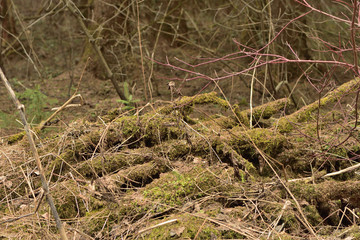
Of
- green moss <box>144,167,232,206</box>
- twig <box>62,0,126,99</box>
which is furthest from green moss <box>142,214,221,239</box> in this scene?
twig <box>62,0,126,99</box>

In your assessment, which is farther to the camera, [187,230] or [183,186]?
[183,186]

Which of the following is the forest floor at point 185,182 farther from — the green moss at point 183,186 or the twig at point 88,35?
the twig at point 88,35

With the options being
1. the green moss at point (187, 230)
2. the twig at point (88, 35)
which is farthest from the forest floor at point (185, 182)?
the twig at point (88, 35)

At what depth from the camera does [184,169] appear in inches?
113

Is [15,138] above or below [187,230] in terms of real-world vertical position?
below

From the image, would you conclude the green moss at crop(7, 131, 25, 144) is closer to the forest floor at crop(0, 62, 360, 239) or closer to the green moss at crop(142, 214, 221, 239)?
the forest floor at crop(0, 62, 360, 239)

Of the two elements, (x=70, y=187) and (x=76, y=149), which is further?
(x=76, y=149)

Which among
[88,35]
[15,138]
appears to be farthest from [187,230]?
[88,35]

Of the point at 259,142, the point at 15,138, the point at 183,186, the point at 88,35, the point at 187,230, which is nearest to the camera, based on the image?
the point at 187,230

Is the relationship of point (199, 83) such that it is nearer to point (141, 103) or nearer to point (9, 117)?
point (141, 103)

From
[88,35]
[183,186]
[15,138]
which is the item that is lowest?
[15,138]

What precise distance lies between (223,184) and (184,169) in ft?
1.21

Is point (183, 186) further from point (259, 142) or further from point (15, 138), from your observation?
point (15, 138)

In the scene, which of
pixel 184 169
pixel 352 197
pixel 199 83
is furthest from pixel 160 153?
pixel 199 83
